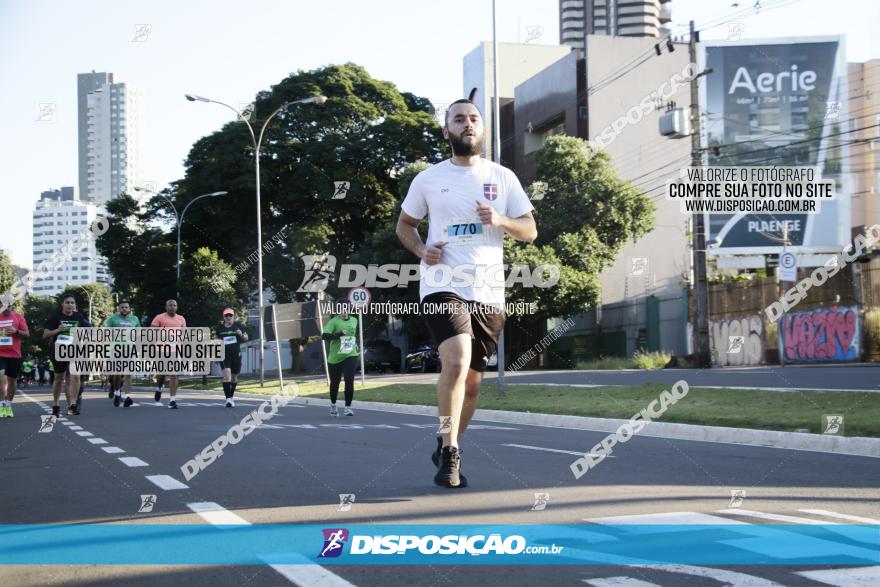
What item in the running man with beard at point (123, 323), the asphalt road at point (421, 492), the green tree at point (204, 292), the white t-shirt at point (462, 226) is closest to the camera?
the asphalt road at point (421, 492)

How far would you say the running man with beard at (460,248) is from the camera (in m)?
6.07

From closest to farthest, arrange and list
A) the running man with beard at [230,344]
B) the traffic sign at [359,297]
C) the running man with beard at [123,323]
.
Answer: the running man with beard at [123,323]
the running man with beard at [230,344]
the traffic sign at [359,297]

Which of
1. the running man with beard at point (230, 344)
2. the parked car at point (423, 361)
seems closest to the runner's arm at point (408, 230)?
the running man with beard at point (230, 344)

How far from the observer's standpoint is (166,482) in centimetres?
675

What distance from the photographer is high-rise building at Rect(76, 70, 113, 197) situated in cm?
18388

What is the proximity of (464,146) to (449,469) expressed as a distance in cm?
194

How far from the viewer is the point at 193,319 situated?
4334 centimetres

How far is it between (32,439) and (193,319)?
32611 mm

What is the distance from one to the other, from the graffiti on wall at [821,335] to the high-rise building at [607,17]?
464 ft

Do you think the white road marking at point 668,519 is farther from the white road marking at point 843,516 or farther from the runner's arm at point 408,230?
the runner's arm at point 408,230

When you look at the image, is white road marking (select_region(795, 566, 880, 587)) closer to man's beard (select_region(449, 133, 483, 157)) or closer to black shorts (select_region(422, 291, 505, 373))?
black shorts (select_region(422, 291, 505, 373))

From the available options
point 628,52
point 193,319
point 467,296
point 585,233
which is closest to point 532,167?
point 628,52

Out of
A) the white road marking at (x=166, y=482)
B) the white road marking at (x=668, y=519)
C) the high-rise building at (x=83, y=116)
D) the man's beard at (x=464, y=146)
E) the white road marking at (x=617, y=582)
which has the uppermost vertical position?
the high-rise building at (x=83, y=116)

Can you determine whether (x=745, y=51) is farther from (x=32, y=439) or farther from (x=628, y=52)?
(x=32, y=439)
